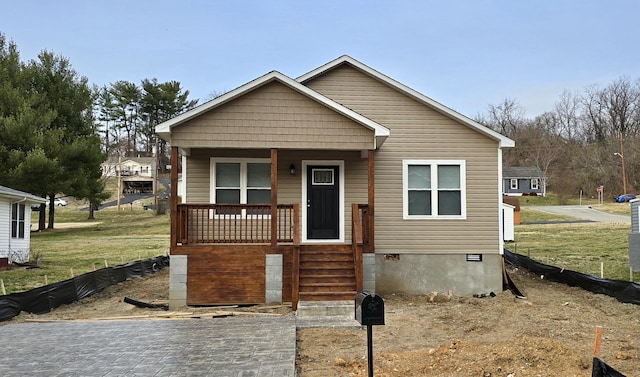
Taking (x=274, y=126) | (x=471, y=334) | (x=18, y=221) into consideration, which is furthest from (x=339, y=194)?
(x=18, y=221)

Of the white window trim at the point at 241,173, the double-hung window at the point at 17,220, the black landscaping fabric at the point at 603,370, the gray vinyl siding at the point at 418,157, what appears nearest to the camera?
the black landscaping fabric at the point at 603,370

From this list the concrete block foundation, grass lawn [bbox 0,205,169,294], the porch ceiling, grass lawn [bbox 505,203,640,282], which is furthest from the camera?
grass lawn [bbox 0,205,169,294]

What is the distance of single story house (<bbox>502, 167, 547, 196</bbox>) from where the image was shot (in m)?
63.8

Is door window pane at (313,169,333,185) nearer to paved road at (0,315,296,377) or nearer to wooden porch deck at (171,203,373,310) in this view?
wooden porch deck at (171,203,373,310)

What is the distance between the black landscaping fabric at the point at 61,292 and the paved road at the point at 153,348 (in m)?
0.78

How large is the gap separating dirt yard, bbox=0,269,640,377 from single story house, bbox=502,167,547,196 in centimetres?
5482

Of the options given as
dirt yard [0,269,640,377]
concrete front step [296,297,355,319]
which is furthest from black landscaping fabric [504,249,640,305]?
concrete front step [296,297,355,319]

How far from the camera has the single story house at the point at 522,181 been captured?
63.8 metres

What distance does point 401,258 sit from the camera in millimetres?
11641

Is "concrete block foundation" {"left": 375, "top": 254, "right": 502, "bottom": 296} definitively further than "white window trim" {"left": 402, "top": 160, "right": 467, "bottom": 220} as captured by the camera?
No

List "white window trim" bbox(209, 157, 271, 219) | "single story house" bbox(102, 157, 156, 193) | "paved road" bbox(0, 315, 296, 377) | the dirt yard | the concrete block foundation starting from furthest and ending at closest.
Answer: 1. "single story house" bbox(102, 157, 156, 193)
2. the concrete block foundation
3. "white window trim" bbox(209, 157, 271, 219)
4. "paved road" bbox(0, 315, 296, 377)
5. the dirt yard

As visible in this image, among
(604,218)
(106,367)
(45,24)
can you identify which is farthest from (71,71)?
(604,218)

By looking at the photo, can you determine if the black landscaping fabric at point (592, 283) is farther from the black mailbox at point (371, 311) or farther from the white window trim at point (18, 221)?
the white window trim at point (18, 221)

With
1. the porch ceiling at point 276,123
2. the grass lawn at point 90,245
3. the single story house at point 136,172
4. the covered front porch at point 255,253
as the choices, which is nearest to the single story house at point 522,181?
the grass lawn at point 90,245
